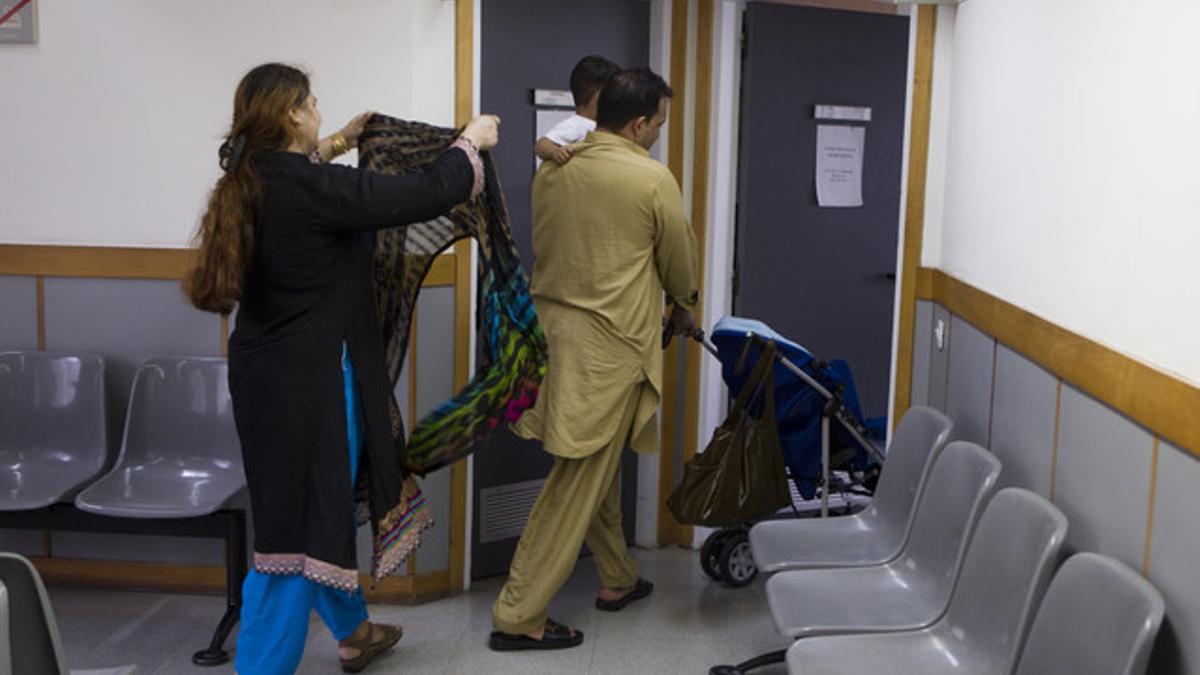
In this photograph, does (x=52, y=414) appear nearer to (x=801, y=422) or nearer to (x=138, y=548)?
(x=138, y=548)

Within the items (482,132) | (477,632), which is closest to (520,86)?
(482,132)

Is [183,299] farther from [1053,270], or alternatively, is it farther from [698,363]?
[1053,270]

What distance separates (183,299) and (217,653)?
1.17 metres

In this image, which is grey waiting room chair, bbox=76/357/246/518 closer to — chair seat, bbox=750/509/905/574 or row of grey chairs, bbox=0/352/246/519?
row of grey chairs, bbox=0/352/246/519

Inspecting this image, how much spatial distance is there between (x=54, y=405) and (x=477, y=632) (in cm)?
157

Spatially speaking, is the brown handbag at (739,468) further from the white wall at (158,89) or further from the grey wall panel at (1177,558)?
the grey wall panel at (1177,558)

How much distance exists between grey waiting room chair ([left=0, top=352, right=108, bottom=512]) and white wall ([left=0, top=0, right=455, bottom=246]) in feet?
1.38

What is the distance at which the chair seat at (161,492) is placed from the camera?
12.3ft

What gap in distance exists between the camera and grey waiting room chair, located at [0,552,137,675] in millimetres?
1792

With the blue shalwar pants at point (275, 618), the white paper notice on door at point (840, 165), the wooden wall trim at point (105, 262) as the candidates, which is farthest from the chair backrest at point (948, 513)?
the white paper notice on door at point (840, 165)

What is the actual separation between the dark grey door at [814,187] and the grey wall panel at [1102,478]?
2.64m

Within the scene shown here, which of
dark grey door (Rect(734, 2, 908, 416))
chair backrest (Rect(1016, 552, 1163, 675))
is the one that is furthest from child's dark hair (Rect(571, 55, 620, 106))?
chair backrest (Rect(1016, 552, 1163, 675))

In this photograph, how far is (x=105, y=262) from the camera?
4.20m

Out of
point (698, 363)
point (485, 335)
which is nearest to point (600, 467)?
point (485, 335)
